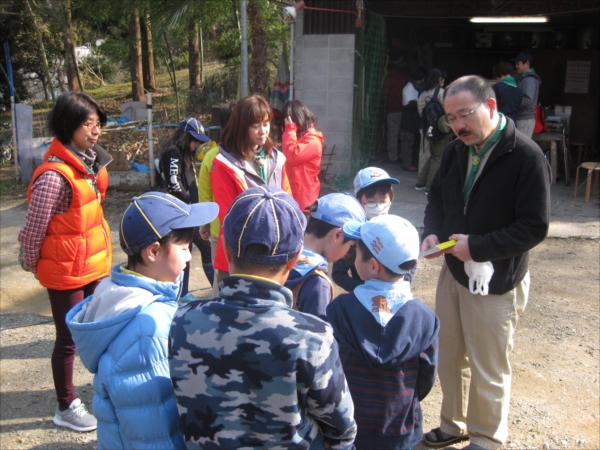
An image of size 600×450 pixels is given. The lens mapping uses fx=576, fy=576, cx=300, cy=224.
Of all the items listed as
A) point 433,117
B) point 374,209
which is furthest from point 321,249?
point 433,117

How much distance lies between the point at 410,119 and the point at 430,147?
1.91 meters

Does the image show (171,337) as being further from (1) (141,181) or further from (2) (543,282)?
(1) (141,181)

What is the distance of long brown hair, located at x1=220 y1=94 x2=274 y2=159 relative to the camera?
352 cm

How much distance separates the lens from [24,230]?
3.12m

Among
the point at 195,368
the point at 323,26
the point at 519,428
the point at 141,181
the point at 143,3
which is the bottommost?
the point at 519,428

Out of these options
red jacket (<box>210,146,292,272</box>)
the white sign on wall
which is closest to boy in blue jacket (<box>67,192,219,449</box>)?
red jacket (<box>210,146,292,272</box>)

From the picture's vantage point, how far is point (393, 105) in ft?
34.4

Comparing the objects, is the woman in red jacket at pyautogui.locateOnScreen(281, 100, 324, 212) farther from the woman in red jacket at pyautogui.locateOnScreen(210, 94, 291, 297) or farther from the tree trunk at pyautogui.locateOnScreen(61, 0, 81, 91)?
the tree trunk at pyautogui.locateOnScreen(61, 0, 81, 91)

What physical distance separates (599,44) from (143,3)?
9070 mm

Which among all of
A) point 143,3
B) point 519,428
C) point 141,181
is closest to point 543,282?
point 519,428

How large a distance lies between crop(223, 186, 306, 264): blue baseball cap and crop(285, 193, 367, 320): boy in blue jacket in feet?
2.08

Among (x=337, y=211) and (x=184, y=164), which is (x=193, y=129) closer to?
(x=184, y=164)

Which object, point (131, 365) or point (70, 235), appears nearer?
point (131, 365)

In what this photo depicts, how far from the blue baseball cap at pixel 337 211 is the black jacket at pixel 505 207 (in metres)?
0.59
